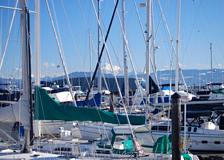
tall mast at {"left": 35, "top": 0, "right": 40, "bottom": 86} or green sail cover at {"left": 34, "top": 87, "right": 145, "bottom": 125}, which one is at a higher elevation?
tall mast at {"left": 35, "top": 0, "right": 40, "bottom": 86}

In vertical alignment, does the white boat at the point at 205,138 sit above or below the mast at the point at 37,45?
below

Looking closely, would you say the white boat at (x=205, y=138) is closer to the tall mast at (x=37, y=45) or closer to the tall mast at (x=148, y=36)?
the tall mast at (x=148, y=36)

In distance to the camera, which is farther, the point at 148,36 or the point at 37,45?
the point at 148,36

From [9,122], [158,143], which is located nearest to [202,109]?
[158,143]

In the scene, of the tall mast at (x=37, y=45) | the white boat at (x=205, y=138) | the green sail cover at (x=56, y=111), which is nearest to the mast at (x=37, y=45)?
the tall mast at (x=37, y=45)

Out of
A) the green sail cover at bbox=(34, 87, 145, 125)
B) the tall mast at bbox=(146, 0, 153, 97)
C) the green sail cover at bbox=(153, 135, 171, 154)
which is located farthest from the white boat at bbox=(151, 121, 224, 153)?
the green sail cover at bbox=(34, 87, 145, 125)

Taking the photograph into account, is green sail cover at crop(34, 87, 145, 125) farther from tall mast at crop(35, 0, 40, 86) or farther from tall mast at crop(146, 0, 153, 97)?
tall mast at crop(146, 0, 153, 97)

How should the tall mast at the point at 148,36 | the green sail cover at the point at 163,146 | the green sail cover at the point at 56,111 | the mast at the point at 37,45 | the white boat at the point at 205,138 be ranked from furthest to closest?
the white boat at the point at 205,138 → the tall mast at the point at 148,36 → the green sail cover at the point at 163,146 → the mast at the point at 37,45 → the green sail cover at the point at 56,111

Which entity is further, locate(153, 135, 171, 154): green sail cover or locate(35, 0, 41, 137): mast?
locate(153, 135, 171, 154): green sail cover

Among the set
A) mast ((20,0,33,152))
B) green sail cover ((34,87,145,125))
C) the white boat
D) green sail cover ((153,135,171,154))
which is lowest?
the white boat

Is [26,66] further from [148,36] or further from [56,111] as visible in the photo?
[148,36]

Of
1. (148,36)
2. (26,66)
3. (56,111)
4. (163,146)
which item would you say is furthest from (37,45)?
(148,36)

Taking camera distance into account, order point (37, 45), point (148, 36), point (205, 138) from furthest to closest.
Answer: point (205, 138), point (148, 36), point (37, 45)

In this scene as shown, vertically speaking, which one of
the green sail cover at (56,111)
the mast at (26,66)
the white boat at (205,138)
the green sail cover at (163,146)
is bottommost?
the white boat at (205,138)
